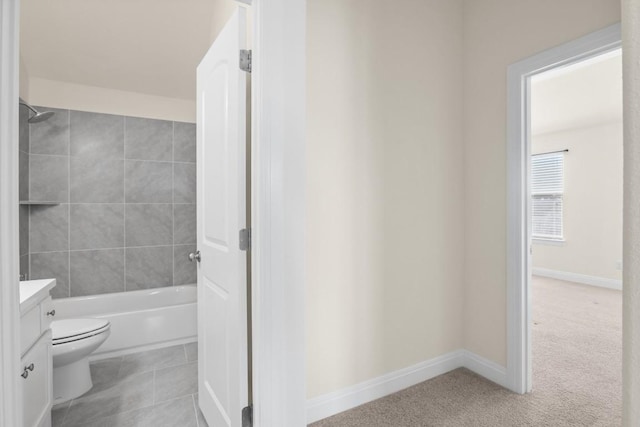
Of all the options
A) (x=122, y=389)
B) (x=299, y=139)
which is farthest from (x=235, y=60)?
(x=122, y=389)

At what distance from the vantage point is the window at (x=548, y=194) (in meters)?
5.18

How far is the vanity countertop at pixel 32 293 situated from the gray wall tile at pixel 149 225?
1.77 meters

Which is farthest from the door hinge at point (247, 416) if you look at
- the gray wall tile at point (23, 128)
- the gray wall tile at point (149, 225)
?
the gray wall tile at point (23, 128)

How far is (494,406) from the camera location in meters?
1.78

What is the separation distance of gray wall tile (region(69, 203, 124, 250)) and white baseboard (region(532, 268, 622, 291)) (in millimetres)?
6408

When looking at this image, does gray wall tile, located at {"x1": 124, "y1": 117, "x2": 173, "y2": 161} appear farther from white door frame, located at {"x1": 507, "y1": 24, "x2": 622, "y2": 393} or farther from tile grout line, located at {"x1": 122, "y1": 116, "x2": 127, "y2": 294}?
white door frame, located at {"x1": 507, "y1": 24, "x2": 622, "y2": 393}

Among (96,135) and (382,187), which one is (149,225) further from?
(382,187)

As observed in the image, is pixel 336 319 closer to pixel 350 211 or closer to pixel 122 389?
pixel 350 211

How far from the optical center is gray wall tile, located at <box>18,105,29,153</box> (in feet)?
8.61

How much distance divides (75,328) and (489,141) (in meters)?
3.05

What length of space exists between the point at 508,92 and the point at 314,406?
221 cm

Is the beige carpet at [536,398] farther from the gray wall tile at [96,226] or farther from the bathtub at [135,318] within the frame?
the gray wall tile at [96,226]

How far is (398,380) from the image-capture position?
1.94 m

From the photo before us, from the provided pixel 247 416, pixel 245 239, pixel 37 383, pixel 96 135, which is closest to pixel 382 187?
pixel 245 239
